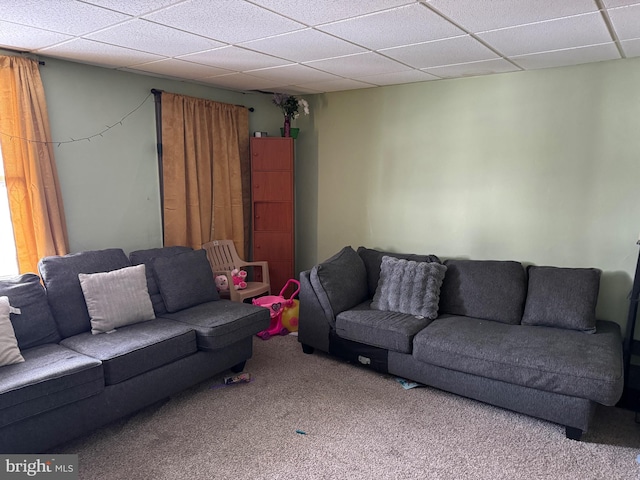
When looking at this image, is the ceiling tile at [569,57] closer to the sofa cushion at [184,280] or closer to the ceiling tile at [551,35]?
the ceiling tile at [551,35]

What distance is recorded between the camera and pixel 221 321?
121 inches

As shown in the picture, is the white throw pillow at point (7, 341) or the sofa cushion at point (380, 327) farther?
the sofa cushion at point (380, 327)

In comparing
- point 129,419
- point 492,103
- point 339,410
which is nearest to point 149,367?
point 129,419

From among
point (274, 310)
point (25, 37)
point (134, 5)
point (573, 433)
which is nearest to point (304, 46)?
point (134, 5)

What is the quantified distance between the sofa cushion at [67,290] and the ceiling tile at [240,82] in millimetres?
1835

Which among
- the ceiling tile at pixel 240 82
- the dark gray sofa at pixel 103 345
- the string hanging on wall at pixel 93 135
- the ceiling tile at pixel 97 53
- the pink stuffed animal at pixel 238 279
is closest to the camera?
the dark gray sofa at pixel 103 345

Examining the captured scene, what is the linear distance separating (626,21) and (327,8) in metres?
1.53

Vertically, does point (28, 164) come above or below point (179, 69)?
below

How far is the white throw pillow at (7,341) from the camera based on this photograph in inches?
92.7

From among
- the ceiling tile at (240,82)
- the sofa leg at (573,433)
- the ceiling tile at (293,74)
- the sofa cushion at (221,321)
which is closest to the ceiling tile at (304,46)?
the ceiling tile at (293,74)

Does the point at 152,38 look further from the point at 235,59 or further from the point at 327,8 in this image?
the point at 327,8

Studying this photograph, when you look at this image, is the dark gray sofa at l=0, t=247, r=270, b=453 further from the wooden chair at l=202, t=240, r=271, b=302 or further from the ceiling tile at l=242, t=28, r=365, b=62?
the ceiling tile at l=242, t=28, r=365, b=62

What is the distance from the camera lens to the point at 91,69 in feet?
10.9

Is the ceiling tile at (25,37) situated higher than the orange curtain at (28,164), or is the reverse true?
the ceiling tile at (25,37)
